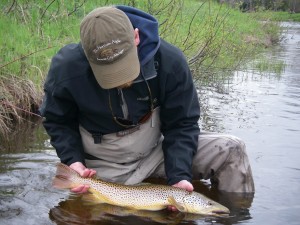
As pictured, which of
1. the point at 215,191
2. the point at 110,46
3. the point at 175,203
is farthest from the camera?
the point at 215,191

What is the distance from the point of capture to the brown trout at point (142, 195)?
3.67 meters

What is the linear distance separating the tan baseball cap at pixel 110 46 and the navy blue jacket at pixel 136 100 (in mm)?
302

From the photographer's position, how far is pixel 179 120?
3941mm

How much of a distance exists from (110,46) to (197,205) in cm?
131

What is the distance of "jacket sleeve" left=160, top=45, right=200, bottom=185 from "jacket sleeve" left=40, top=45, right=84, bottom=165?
68cm

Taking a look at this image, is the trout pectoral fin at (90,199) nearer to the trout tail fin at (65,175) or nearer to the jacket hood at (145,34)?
the trout tail fin at (65,175)

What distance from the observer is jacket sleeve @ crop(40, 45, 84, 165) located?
3.74 metres

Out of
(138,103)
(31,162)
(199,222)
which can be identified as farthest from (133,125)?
(31,162)

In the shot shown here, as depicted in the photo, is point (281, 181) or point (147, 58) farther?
point (281, 181)

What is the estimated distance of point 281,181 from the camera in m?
4.85

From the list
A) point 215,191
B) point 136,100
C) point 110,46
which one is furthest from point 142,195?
point 110,46

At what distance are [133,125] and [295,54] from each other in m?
13.4

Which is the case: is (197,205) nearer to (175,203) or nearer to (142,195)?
(175,203)

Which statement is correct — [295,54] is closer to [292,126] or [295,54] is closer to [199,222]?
[292,126]
